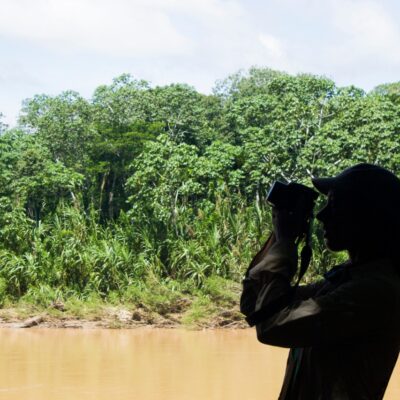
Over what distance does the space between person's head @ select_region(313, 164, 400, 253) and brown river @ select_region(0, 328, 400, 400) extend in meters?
7.57

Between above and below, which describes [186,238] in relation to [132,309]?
above

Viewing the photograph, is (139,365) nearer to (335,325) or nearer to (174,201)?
(174,201)

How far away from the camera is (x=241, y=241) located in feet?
49.6

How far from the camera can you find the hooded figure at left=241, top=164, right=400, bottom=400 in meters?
1.30

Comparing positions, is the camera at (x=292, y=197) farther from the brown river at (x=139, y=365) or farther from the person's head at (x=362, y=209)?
the brown river at (x=139, y=365)

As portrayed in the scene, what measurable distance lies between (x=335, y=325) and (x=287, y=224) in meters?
0.17

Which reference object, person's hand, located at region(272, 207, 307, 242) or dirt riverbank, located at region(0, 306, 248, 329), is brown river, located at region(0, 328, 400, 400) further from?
person's hand, located at region(272, 207, 307, 242)

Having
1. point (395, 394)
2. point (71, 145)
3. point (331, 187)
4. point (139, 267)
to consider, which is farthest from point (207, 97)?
point (331, 187)

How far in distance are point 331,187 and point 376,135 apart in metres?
15.5

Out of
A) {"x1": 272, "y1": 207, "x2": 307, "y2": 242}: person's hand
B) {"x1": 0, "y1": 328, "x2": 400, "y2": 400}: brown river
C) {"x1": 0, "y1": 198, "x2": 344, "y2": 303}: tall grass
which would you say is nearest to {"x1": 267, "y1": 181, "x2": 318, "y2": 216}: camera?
{"x1": 272, "y1": 207, "x2": 307, "y2": 242}: person's hand

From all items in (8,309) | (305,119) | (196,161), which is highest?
(305,119)

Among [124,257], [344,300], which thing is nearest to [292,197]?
[344,300]

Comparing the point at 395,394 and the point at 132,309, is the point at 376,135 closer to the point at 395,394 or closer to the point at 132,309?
the point at 132,309

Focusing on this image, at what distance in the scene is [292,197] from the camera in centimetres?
135
